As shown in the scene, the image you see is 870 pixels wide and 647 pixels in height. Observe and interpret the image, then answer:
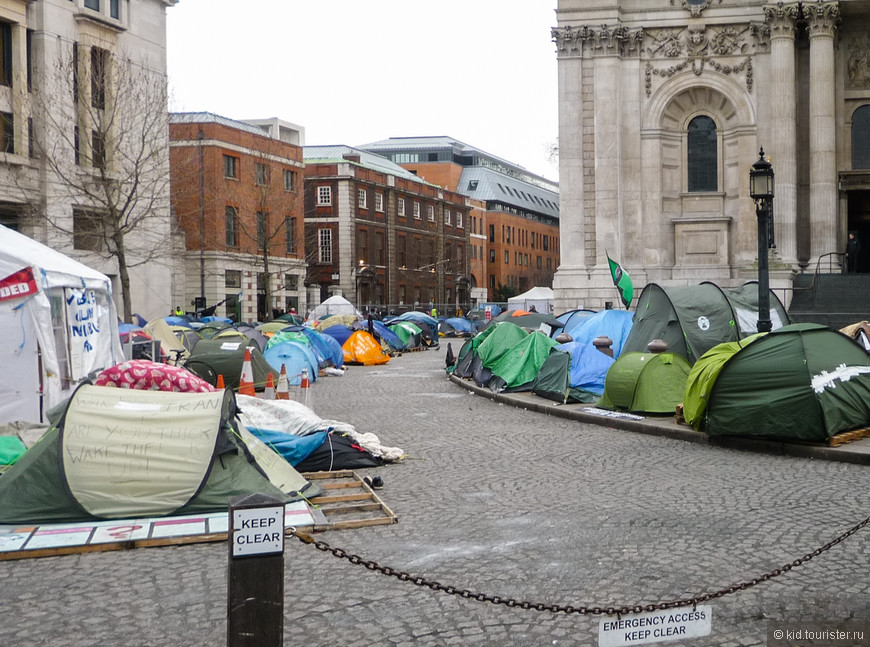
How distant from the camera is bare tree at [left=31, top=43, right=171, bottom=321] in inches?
1518

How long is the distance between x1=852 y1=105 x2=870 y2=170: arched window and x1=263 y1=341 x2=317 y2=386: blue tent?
21.1m

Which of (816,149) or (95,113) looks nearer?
(816,149)

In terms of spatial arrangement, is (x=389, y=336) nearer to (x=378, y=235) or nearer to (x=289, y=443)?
(x=289, y=443)

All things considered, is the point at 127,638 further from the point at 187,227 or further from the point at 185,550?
the point at 187,227

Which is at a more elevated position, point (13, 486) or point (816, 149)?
point (816, 149)

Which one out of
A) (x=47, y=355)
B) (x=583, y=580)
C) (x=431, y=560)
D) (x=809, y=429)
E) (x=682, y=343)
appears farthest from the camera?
(x=682, y=343)

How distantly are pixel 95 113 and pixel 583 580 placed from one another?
131 feet

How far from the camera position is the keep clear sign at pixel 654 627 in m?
4.71

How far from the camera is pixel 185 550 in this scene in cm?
762

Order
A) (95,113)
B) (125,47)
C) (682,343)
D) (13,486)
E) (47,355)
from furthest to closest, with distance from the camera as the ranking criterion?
1. (125,47)
2. (95,113)
3. (682,343)
4. (47,355)
5. (13,486)

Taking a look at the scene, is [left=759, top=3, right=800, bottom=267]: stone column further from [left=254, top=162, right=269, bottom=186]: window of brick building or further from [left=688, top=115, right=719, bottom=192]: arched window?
[left=254, top=162, right=269, bottom=186]: window of brick building

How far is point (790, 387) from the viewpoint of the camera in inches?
489

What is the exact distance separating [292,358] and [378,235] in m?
55.3

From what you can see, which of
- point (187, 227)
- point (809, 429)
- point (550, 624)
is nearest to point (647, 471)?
point (809, 429)
